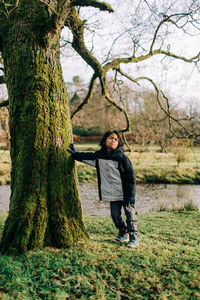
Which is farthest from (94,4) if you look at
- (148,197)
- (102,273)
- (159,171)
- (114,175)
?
(159,171)

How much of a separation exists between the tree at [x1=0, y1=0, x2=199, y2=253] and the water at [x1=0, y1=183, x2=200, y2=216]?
6.22m

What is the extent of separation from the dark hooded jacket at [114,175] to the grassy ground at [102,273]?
0.71 meters

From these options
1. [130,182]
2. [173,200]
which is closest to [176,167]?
[173,200]

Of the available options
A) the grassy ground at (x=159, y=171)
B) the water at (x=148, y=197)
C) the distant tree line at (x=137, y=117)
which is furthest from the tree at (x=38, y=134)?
→ the grassy ground at (x=159, y=171)

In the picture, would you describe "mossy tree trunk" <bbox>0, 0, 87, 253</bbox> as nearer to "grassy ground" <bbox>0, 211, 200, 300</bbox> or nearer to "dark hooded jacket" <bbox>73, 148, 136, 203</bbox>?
"grassy ground" <bbox>0, 211, 200, 300</bbox>

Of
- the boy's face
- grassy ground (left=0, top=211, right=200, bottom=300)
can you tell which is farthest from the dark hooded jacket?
grassy ground (left=0, top=211, right=200, bottom=300)

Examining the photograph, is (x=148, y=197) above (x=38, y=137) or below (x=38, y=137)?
below

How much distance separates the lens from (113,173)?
3.91 m

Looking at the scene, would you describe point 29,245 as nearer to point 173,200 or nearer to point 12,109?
point 12,109

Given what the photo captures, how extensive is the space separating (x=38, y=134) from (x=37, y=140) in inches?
3.3

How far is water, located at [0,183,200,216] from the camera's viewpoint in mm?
10455

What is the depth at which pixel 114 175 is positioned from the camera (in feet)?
12.8

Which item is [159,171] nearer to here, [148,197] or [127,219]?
[148,197]

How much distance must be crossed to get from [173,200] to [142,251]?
925cm
